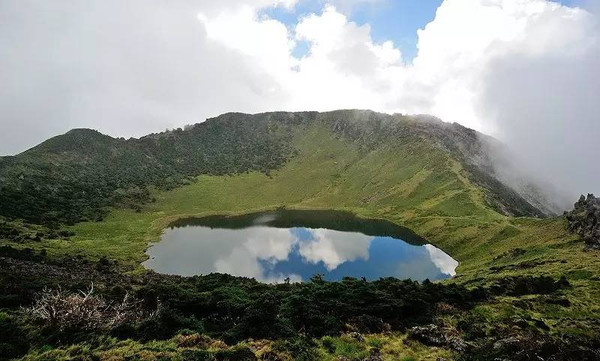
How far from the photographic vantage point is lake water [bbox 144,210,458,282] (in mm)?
80875

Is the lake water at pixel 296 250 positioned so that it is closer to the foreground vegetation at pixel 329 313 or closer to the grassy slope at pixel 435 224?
the grassy slope at pixel 435 224

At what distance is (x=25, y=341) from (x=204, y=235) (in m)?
98.6

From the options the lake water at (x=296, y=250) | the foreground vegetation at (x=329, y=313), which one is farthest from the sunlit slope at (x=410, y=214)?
the lake water at (x=296, y=250)

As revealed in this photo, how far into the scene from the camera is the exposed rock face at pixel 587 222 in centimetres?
6793

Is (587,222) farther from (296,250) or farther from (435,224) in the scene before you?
(296,250)

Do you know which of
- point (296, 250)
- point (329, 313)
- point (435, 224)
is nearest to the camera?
point (329, 313)

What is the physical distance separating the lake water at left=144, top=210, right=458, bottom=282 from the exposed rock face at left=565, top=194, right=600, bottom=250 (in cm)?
2423

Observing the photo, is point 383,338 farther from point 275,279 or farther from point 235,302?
point 275,279

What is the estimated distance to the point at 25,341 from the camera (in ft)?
76.2

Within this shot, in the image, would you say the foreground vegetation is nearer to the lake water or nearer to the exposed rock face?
the exposed rock face

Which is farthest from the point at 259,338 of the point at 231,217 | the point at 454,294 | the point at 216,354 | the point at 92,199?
the point at 92,199

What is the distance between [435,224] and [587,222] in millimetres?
49596

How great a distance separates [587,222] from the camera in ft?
241

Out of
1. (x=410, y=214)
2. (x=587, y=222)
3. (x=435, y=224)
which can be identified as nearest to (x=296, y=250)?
(x=435, y=224)
